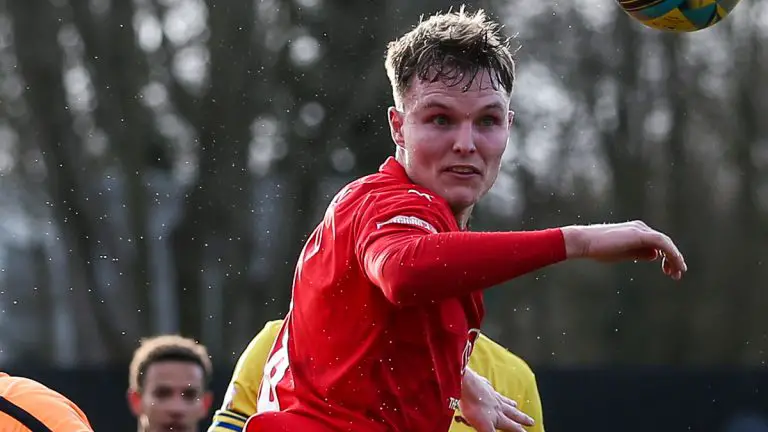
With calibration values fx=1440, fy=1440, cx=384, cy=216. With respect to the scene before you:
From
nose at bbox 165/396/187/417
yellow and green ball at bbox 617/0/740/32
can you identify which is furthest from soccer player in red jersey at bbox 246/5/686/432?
nose at bbox 165/396/187/417

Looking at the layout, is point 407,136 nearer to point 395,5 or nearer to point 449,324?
point 449,324

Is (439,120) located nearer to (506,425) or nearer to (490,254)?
(490,254)

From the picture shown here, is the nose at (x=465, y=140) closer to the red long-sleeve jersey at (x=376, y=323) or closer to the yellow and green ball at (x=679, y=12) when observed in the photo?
the red long-sleeve jersey at (x=376, y=323)

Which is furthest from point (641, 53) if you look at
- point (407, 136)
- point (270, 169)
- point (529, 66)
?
point (407, 136)

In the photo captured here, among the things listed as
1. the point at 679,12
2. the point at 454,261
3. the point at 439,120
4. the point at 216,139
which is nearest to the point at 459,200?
the point at 439,120

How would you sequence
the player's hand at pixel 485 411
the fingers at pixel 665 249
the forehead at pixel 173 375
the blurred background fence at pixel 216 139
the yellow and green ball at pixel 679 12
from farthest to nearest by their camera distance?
the blurred background fence at pixel 216 139 < the forehead at pixel 173 375 < the yellow and green ball at pixel 679 12 < the player's hand at pixel 485 411 < the fingers at pixel 665 249

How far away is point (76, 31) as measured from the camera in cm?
2253

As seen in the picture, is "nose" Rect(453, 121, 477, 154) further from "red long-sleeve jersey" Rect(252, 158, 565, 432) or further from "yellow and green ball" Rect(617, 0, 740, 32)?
"yellow and green ball" Rect(617, 0, 740, 32)

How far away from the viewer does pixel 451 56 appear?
4152 millimetres

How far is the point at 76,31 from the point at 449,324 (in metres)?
19.5

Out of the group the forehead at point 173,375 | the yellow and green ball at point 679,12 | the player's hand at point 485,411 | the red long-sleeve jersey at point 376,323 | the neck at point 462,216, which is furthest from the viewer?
the forehead at point 173,375

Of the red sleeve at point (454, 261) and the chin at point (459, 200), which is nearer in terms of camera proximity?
the red sleeve at point (454, 261)

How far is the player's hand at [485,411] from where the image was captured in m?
4.63

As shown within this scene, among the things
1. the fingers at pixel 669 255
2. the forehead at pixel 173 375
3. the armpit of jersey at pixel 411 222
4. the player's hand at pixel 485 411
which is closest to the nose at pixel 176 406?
the forehead at pixel 173 375
